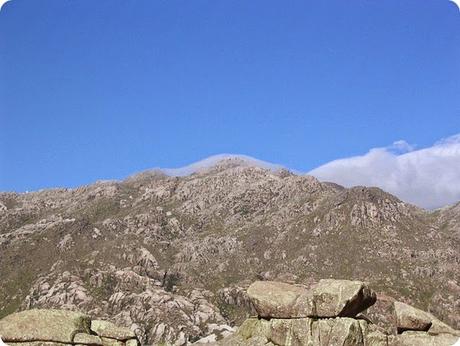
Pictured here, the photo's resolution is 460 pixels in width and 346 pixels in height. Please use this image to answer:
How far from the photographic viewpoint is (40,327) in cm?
3844

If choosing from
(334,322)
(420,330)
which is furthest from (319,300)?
(420,330)

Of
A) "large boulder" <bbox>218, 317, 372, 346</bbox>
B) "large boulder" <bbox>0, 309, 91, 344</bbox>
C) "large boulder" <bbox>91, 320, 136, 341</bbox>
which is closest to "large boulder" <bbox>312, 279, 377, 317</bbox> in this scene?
"large boulder" <bbox>218, 317, 372, 346</bbox>

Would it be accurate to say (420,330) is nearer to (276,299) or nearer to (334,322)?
(334,322)

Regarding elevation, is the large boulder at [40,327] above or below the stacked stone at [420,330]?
below

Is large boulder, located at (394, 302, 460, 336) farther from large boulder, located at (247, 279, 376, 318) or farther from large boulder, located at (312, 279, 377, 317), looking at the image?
large boulder, located at (312, 279, 377, 317)

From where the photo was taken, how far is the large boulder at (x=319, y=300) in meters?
45.9

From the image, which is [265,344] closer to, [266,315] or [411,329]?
[266,315]

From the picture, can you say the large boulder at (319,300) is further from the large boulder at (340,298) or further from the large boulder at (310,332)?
the large boulder at (310,332)

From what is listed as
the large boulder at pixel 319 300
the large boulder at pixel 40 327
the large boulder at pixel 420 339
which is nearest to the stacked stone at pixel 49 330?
the large boulder at pixel 40 327

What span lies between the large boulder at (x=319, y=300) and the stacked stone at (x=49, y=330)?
13092mm

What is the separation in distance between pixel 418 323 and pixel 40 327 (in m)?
29.6

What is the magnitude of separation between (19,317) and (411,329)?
3077 centimetres

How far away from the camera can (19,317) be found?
3900cm

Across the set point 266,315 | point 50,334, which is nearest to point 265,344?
point 266,315
